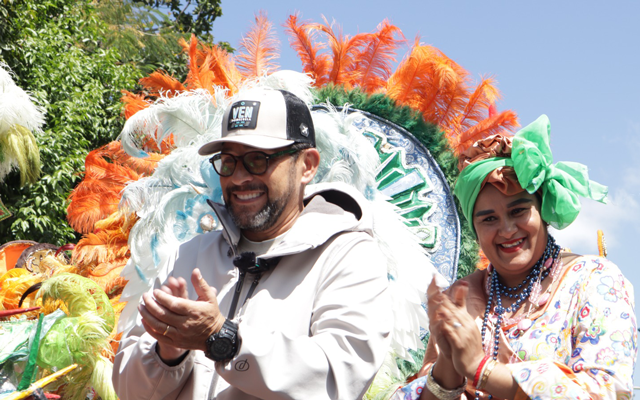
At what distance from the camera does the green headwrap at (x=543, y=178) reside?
2.17 metres

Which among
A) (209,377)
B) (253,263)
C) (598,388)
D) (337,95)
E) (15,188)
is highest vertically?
(337,95)

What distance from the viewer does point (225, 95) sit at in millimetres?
3959

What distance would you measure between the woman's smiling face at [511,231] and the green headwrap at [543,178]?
4 centimetres

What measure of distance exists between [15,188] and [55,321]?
573 centimetres

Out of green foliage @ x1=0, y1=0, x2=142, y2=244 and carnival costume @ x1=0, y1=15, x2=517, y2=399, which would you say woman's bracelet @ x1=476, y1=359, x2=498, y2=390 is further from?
green foliage @ x1=0, y1=0, x2=142, y2=244

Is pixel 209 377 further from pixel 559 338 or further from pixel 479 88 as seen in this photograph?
pixel 479 88

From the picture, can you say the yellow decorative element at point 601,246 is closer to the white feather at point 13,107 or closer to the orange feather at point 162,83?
the orange feather at point 162,83

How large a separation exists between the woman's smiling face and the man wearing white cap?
1.37 ft

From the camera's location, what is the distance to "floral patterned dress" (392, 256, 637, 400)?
1820 millimetres

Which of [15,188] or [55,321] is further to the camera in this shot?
[15,188]

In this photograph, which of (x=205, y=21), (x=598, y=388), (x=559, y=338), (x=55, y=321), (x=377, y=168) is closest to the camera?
(x=598, y=388)

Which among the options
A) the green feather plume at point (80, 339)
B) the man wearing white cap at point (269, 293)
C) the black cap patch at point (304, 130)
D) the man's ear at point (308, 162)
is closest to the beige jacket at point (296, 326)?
the man wearing white cap at point (269, 293)

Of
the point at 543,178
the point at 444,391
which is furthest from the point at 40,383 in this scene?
the point at 543,178

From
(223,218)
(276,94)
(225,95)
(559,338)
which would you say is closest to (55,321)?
(225,95)
